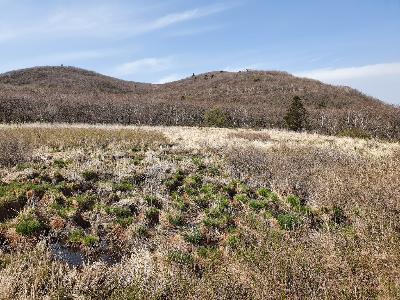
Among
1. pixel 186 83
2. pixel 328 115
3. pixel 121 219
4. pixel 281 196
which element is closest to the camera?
pixel 121 219

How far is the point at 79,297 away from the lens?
7.41m

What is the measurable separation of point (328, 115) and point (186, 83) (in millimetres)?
52342

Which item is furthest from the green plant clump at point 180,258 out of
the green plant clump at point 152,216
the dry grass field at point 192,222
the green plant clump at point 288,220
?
the green plant clump at point 288,220

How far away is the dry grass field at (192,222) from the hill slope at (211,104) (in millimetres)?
33086

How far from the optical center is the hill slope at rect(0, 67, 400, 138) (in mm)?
58062

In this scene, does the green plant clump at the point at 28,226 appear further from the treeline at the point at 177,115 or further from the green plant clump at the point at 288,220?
the treeline at the point at 177,115

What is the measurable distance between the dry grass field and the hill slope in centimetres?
3309

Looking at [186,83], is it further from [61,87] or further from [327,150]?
[327,150]

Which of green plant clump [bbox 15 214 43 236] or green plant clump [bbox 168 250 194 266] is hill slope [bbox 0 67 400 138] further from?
green plant clump [bbox 15 214 43 236]

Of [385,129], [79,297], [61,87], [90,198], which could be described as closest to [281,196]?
[90,198]

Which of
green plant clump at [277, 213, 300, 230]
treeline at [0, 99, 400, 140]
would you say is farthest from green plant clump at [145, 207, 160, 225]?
treeline at [0, 99, 400, 140]

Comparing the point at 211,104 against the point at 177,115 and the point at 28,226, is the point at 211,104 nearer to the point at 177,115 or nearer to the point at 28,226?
the point at 177,115

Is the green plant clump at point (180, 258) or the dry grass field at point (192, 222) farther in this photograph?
the green plant clump at point (180, 258)

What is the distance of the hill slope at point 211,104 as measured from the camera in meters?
58.1
